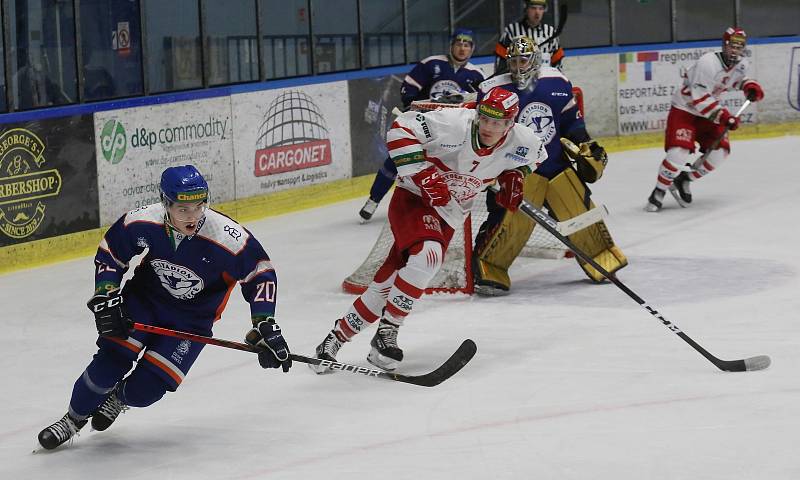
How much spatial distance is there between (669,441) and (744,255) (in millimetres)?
3116

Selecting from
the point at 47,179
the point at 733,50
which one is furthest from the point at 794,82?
the point at 47,179

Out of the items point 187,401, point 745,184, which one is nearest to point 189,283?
point 187,401

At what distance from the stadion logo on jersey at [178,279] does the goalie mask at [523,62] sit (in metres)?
2.62

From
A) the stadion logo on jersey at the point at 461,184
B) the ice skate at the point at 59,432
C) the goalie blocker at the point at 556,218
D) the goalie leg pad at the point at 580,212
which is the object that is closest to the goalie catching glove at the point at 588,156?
the goalie blocker at the point at 556,218

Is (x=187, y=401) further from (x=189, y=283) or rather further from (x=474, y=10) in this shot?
(x=474, y=10)

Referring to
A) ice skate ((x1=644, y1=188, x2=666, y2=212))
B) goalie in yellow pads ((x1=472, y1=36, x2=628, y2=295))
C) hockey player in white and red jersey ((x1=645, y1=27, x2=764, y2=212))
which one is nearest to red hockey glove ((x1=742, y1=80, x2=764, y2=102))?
hockey player in white and red jersey ((x1=645, y1=27, x2=764, y2=212))

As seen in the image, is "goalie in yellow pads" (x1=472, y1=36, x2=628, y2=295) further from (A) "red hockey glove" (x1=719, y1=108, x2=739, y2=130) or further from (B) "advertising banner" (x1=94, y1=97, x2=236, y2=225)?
(B) "advertising banner" (x1=94, y1=97, x2=236, y2=225)

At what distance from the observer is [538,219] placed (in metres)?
5.21

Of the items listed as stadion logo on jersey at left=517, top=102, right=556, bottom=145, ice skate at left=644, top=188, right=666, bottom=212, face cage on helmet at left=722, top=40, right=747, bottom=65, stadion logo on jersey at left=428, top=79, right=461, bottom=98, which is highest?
face cage on helmet at left=722, top=40, right=747, bottom=65

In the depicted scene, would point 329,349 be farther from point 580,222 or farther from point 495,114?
point 580,222

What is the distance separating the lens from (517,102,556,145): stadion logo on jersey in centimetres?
626

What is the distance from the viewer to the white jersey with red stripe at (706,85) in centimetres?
817

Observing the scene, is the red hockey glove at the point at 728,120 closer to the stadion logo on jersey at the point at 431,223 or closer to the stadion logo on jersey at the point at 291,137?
the stadion logo on jersey at the point at 291,137

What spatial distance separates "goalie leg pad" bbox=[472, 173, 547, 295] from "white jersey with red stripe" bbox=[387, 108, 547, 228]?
1141mm
